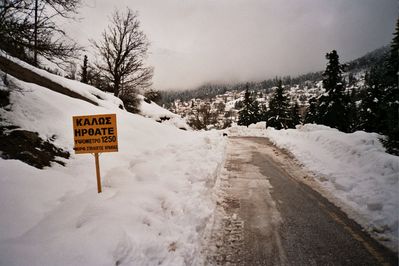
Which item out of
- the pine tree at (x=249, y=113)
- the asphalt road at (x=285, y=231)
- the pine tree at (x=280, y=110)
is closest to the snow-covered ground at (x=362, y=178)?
the asphalt road at (x=285, y=231)

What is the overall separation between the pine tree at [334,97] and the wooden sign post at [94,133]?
31472 millimetres

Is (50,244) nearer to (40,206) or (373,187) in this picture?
(40,206)

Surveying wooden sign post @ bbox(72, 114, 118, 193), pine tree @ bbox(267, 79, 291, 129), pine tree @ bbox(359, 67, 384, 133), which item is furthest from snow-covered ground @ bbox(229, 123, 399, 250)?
pine tree @ bbox(267, 79, 291, 129)

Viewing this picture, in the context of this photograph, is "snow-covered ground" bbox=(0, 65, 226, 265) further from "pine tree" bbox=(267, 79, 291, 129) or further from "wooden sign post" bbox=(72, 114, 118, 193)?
"pine tree" bbox=(267, 79, 291, 129)

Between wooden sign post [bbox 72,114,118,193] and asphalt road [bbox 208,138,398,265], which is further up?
wooden sign post [bbox 72,114,118,193]

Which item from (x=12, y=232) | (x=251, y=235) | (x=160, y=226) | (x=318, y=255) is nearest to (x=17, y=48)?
(x=12, y=232)

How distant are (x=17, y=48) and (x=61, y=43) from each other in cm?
96

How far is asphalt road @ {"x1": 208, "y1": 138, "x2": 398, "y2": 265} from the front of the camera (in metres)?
3.78

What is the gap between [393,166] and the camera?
707 centimetres

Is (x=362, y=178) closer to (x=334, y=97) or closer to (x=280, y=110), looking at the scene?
(x=334, y=97)

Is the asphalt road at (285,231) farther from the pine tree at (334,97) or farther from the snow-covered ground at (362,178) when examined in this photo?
the pine tree at (334,97)

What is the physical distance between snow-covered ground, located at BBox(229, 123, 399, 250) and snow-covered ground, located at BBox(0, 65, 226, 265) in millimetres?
3332

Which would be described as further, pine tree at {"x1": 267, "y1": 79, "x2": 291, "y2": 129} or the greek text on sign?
pine tree at {"x1": 267, "y1": 79, "x2": 291, "y2": 129}

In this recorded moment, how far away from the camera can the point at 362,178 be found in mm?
7039
